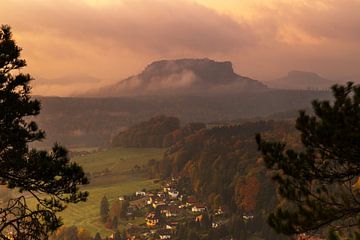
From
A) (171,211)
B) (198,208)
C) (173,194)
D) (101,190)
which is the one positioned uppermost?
(101,190)

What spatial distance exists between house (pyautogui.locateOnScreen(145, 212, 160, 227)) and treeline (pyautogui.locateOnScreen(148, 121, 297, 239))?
1935 centimetres

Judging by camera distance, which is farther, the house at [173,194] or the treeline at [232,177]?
the house at [173,194]

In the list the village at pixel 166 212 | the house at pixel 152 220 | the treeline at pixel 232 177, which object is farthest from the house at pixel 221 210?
the house at pixel 152 220

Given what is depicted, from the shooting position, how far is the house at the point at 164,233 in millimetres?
99206

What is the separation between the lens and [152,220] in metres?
116

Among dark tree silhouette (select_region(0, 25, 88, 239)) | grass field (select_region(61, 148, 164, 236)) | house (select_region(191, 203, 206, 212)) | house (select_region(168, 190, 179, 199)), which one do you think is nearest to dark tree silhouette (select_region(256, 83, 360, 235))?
dark tree silhouette (select_region(0, 25, 88, 239))

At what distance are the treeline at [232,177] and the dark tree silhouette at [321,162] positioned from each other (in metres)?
88.4

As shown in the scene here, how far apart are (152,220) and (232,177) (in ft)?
184

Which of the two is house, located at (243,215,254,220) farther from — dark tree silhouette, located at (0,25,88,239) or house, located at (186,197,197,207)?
dark tree silhouette, located at (0,25,88,239)

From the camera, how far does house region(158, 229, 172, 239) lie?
9921 centimetres

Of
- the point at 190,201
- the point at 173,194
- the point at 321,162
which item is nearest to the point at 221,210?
the point at 190,201

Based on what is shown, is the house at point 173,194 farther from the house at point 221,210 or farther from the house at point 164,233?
the house at point 164,233

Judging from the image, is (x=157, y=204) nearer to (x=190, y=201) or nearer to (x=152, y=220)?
(x=190, y=201)

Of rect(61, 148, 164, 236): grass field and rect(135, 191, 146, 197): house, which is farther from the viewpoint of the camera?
rect(135, 191, 146, 197): house
